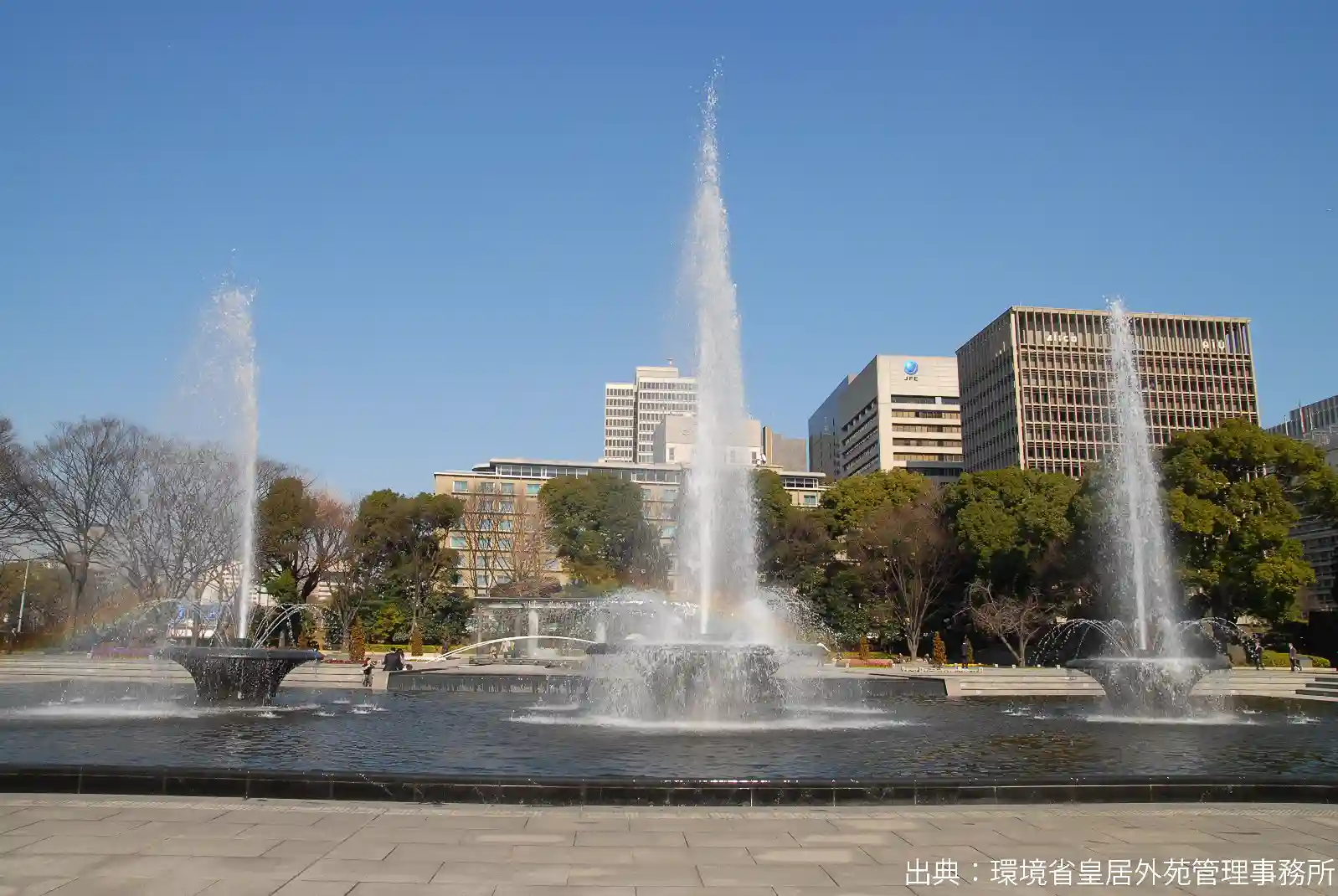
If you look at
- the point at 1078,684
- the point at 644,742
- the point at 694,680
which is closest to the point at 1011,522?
the point at 1078,684

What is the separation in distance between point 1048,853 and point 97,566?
52.1 meters

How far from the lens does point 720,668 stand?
17.4 m

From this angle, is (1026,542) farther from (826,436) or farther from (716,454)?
(826,436)

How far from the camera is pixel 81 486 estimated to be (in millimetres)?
42406

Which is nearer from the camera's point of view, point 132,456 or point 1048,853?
point 1048,853

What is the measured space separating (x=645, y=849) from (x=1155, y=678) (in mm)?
17198

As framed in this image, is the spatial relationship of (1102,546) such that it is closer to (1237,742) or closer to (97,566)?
(1237,742)

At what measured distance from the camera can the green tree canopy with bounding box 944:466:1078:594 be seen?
45.0 m

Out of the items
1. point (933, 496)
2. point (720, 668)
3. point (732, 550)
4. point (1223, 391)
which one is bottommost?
point (720, 668)

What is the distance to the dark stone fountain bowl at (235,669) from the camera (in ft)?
63.8

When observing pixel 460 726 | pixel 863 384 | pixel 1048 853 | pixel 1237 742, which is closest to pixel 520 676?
pixel 460 726

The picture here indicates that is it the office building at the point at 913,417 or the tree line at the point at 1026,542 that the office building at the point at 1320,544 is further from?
the office building at the point at 913,417

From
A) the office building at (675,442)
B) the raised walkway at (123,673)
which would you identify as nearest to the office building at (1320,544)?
the office building at (675,442)

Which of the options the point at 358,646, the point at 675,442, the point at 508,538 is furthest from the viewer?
the point at 675,442
